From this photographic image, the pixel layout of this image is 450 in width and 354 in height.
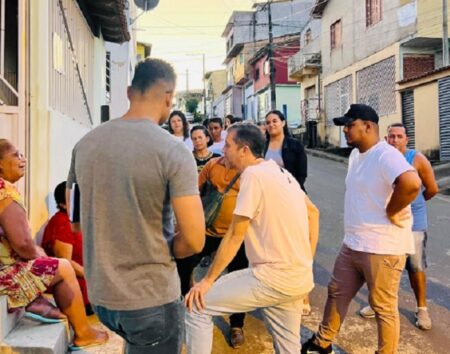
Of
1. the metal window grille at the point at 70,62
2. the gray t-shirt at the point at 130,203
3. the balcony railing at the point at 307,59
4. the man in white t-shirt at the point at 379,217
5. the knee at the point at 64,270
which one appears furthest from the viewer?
the balcony railing at the point at 307,59

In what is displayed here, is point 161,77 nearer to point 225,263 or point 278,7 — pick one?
point 225,263

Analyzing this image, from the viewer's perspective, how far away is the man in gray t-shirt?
1.91 meters

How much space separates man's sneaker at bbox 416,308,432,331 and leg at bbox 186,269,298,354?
2.07 m

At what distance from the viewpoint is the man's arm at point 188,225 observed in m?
1.92

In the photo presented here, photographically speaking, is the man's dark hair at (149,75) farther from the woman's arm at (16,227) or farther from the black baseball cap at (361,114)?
the black baseball cap at (361,114)

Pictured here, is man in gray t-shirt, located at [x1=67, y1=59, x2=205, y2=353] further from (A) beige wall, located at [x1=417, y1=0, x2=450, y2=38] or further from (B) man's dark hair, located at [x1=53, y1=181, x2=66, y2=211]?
(A) beige wall, located at [x1=417, y1=0, x2=450, y2=38]

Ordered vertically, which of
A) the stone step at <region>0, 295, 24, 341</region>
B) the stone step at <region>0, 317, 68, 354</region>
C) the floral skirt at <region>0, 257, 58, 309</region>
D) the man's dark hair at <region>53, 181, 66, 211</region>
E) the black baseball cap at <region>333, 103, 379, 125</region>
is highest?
the black baseball cap at <region>333, 103, 379, 125</region>

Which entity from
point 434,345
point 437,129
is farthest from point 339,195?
point 434,345

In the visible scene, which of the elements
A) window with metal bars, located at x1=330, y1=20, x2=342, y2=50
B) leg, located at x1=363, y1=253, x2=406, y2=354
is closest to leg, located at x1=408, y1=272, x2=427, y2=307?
leg, located at x1=363, y1=253, x2=406, y2=354

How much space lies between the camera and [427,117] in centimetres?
1672

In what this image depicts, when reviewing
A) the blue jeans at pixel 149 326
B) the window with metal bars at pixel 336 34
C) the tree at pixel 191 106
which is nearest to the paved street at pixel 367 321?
the blue jeans at pixel 149 326

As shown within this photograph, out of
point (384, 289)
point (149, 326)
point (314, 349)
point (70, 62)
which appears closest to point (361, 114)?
point (384, 289)

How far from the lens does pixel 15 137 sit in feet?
14.3

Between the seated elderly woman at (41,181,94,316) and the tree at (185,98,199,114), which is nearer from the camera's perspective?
the seated elderly woman at (41,181,94,316)
